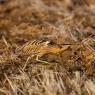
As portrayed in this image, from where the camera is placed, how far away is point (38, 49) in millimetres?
2732

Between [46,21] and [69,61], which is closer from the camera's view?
[69,61]

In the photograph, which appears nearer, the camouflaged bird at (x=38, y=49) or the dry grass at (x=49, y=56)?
the dry grass at (x=49, y=56)

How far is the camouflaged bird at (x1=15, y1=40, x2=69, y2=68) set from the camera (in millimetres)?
2661

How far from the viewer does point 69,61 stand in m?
2.58

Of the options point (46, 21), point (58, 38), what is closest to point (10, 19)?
point (46, 21)

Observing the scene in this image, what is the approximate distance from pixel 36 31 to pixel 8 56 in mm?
856

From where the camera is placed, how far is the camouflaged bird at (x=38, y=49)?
266 centimetres

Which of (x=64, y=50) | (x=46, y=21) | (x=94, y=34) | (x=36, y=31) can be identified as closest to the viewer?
(x=64, y=50)

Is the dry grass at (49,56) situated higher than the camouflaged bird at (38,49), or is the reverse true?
the camouflaged bird at (38,49)

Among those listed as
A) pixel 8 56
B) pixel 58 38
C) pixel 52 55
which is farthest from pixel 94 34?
pixel 8 56

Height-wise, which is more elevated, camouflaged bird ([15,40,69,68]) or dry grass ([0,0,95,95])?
camouflaged bird ([15,40,69,68])

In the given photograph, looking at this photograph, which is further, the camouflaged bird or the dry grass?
the camouflaged bird

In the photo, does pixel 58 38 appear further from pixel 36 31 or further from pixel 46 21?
pixel 46 21

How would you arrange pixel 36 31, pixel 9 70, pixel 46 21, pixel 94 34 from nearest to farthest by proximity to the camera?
pixel 9 70 → pixel 94 34 → pixel 36 31 → pixel 46 21
